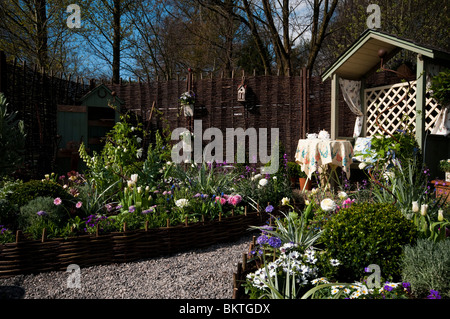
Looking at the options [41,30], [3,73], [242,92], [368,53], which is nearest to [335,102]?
[368,53]

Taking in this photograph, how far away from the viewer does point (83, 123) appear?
7688mm

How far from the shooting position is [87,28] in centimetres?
1080

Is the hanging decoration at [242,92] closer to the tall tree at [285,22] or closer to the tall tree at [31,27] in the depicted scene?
the tall tree at [285,22]

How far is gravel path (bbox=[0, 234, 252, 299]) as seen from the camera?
2.24m

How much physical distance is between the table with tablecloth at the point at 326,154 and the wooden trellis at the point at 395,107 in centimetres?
113

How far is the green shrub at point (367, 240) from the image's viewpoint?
205 cm

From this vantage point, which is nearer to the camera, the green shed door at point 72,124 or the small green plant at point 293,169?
the small green plant at point 293,169

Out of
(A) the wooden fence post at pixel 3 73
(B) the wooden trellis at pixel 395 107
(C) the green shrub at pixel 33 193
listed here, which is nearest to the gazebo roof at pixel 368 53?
(B) the wooden trellis at pixel 395 107

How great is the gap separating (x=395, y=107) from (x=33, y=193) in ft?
20.9

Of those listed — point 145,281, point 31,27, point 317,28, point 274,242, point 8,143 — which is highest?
point 317,28

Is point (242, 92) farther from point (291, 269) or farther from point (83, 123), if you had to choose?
point (291, 269)

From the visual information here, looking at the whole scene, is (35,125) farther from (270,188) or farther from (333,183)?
(333,183)

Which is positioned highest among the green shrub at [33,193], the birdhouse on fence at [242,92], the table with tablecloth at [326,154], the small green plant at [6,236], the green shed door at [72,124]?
the birdhouse on fence at [242,92]
